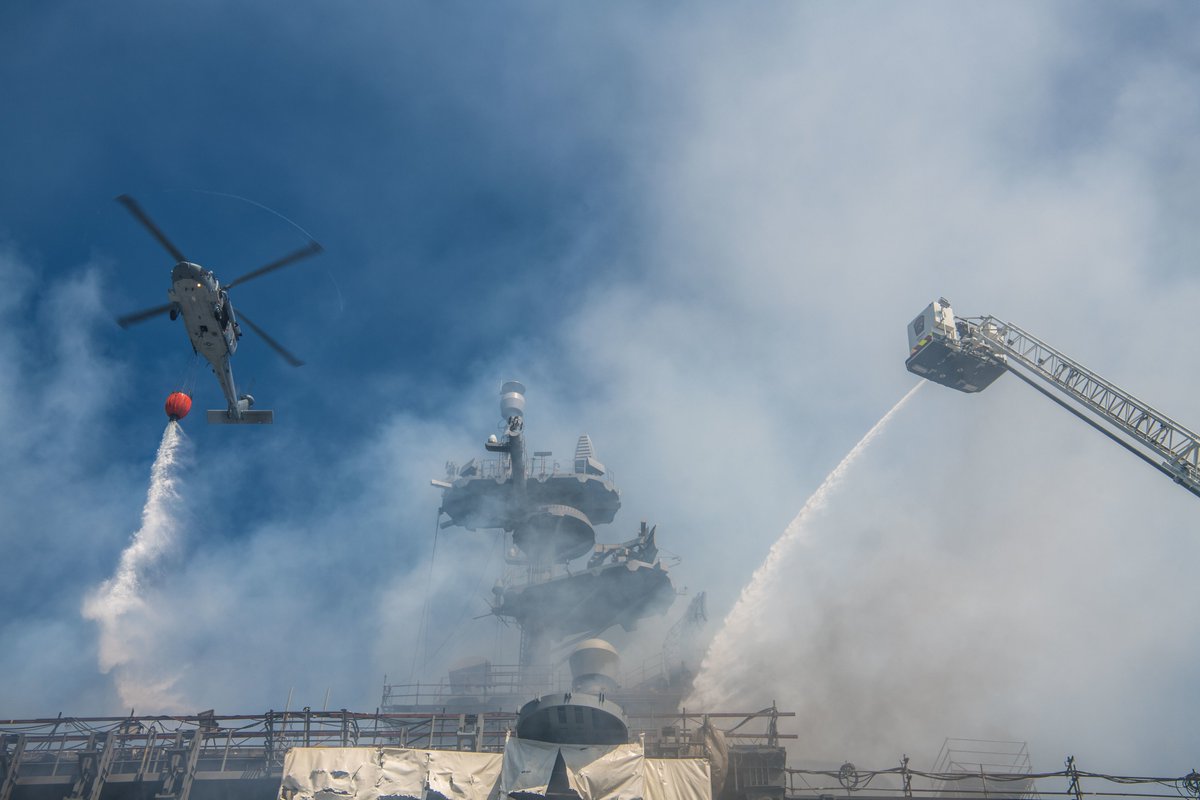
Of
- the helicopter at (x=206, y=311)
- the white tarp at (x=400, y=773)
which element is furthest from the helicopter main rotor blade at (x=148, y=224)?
the white tarp at (x=400, y=773)

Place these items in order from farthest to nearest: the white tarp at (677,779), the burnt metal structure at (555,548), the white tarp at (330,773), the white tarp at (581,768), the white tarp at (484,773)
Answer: the burnt metal structure at (555,548) → the white tarp at (677,779) → the white tarp at (581,768) → the white tarp at (484,773) → the white tarp at (330,773)

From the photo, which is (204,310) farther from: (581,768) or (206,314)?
(581,768)

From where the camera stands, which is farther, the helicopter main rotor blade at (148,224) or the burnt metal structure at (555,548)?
the burnt metal structure at (555,548)

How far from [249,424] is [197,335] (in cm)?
512

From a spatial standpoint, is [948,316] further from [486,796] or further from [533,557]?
[533,557]

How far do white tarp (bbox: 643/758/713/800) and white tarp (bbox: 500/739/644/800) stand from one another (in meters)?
0.43

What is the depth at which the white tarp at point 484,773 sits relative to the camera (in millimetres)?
27766

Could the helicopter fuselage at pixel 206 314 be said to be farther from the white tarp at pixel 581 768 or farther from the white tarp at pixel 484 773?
the white tarp at pixel 581 768

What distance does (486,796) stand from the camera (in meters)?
28.0

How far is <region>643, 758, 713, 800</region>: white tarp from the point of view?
28078mm

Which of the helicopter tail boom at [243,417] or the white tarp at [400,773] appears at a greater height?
the helicopter tail boom at [243,417]

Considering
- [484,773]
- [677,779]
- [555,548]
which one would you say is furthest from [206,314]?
[555,548]

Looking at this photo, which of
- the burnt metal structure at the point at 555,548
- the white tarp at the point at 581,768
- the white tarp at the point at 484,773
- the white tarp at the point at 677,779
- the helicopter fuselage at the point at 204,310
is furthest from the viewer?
the burnt metal structure at the point at 555,548

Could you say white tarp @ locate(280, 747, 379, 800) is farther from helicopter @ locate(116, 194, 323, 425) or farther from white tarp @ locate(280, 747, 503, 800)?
helicopter @ locate(116, 194, 323, 425)
